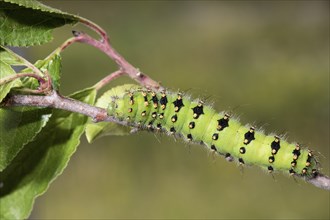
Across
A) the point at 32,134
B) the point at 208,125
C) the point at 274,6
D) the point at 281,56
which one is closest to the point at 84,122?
the point at 32,134

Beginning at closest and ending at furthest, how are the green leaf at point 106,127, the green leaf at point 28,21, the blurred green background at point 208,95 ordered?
the green leaf at point 28,21, the green leaf at point 106,127, the blurred green background at point 208,95

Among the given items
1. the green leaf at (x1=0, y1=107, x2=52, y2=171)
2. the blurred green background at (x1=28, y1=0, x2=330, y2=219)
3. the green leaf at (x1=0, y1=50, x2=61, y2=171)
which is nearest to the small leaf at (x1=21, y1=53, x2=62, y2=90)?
the green leaf at (x1=0, y1=50, x2=61, y2=171)

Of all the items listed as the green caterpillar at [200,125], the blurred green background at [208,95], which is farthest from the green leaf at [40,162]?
the blurred green background at [208,95]

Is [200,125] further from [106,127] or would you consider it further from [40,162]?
[40,162]

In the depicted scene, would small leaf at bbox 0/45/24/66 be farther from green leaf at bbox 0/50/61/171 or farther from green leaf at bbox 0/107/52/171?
green leaf at bbox 0/107/52/171

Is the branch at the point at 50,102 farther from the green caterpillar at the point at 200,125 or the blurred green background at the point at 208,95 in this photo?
the blurred green background at the point at 208,95

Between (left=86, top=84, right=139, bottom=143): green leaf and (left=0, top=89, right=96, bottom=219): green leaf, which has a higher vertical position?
(left=86, top=84, right=139, bottom=143): green leaf

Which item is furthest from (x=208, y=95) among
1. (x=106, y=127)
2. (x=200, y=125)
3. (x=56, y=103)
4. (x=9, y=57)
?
(x=56, y=103)

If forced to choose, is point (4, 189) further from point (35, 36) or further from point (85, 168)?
point (85, 168)
